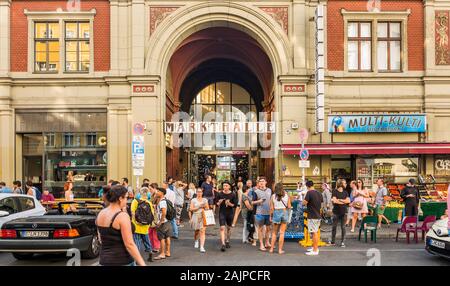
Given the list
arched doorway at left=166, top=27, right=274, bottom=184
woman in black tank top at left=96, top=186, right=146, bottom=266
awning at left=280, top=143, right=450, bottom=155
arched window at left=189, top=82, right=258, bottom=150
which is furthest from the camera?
arched window at left=189, top=82, right=258, bottom=150

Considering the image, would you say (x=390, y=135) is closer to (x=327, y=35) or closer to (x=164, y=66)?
(x=327, y=35)

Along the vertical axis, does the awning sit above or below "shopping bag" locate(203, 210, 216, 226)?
above

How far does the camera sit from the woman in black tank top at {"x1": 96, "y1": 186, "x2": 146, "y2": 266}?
18.6ft

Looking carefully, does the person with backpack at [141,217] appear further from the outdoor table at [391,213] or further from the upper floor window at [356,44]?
the upper floor window at [356,44]

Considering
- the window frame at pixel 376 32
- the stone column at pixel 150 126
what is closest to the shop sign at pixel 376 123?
the window frame at pixel 376 32

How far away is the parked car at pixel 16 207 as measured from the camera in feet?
37.8

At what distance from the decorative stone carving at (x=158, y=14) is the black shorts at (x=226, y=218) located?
1182 centimetres

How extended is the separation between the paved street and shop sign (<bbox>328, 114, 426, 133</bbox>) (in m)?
8.59

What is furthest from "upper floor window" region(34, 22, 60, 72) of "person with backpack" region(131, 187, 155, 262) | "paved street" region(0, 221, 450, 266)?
"person with backpack" region(131, 187, 155, 262)

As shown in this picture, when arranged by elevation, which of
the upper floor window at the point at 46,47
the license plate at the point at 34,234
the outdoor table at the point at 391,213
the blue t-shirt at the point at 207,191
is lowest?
the outdoor table at the point at 391,213

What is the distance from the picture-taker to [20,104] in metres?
22.1

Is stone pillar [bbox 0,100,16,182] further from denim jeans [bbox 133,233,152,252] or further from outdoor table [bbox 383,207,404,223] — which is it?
outdoor table [bbox 383,207,404,223]

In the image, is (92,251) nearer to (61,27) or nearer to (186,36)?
(186,36)

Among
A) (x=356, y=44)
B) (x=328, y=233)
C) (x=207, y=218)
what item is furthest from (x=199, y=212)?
(x=356, y=44)
